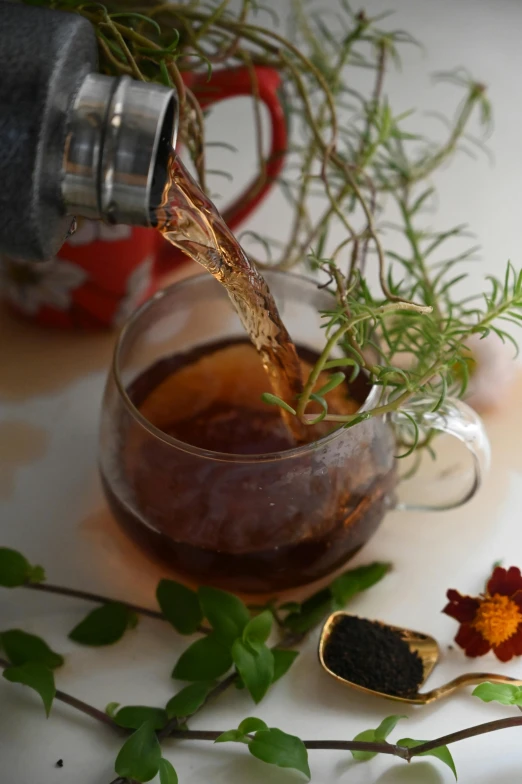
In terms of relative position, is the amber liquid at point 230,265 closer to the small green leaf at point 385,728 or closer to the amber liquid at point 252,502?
the amber liquid at point 252,502

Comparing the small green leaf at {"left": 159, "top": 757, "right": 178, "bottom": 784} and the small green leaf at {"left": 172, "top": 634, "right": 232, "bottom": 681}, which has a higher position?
the small green leaf at {"left": 172, "top": 634, "right": 232, "bottom": 681}

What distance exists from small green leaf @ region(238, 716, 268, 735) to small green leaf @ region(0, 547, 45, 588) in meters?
0.15

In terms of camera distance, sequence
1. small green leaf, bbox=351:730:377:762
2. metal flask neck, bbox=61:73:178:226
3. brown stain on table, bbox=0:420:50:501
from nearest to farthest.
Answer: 1. metal flask neck, bbox=61:73:178:226
2. small green leaf, bbox=351:730:377:762
3. brown stain on table, bbox=0:420:50:501

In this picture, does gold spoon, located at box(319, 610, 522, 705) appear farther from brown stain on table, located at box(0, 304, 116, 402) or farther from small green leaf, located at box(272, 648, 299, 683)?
brown stain on table, located at box(0, 304, 116, 402)

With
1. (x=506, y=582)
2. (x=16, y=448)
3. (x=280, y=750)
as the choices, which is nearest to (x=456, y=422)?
(x=506, y=582)

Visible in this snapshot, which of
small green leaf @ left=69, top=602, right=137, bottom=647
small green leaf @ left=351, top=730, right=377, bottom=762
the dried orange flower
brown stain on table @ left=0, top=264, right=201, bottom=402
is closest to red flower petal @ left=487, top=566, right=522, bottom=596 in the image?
the dried orange flower

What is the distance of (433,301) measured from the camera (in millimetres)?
528

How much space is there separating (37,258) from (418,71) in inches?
24.6

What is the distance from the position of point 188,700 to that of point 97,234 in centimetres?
30

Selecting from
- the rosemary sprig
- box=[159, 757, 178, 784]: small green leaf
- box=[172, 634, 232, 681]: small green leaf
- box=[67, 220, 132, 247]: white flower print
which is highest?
the rosemary sprig

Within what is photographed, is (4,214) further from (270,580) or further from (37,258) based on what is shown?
(270,580)

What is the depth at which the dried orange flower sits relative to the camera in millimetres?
468

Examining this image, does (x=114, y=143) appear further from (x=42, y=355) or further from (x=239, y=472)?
(x=42, y=355)

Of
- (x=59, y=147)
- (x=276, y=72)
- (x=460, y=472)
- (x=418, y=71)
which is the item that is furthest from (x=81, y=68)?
(x=418, y=71)
